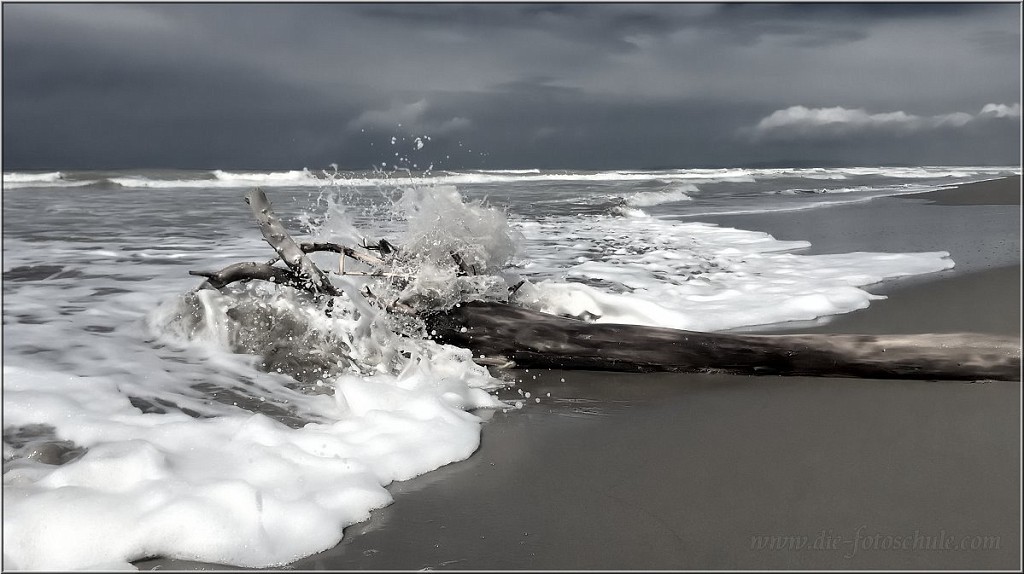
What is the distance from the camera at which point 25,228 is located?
9172 mm

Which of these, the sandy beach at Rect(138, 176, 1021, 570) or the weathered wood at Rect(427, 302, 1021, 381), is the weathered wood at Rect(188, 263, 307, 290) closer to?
the weathered wood at Rect(427, 302, 1021, 381)

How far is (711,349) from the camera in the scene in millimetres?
3578

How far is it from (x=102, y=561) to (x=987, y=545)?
2.51 m

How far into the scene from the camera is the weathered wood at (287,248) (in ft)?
12.4

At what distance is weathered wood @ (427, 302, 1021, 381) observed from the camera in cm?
342

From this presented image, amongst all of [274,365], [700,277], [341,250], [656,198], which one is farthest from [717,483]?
[656,198]

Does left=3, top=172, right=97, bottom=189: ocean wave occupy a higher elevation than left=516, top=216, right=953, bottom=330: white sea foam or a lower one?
higher

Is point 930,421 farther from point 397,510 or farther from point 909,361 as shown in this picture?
point 397,510

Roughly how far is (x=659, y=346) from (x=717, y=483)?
1192 millimetres

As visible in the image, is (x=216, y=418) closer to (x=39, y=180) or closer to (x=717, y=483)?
(x=717, y=483)

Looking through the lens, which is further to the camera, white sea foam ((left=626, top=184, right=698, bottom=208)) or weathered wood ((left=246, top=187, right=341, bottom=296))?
white sea foam ((left=626, top=184, right=698, bottom=208))

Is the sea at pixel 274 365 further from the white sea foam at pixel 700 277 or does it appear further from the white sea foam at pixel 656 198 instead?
the white sea foam at pixel 656 198

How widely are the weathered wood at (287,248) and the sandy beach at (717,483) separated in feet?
3.97

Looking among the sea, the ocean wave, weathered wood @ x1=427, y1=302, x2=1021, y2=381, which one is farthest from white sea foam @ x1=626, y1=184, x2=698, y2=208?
the ocean wave
